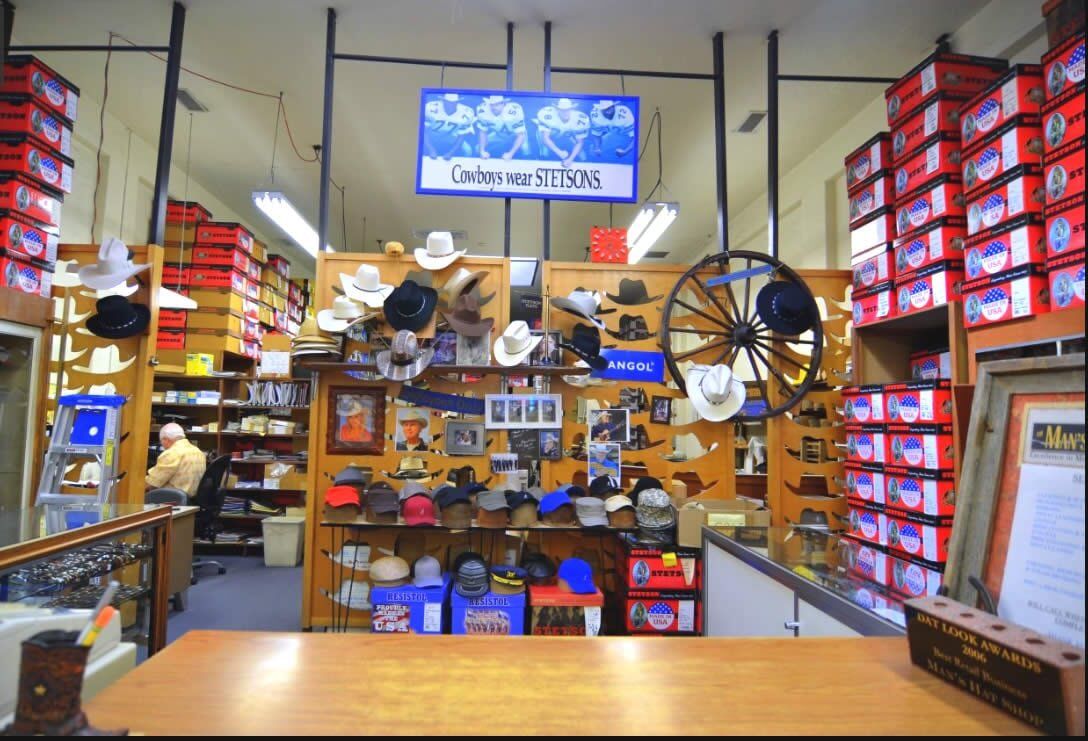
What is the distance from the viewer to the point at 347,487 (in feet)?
11.7

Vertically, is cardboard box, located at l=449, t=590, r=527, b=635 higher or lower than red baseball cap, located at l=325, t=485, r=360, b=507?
lower

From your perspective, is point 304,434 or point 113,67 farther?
point 304,434

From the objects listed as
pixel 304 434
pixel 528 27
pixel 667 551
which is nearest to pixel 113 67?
pixel 528 27

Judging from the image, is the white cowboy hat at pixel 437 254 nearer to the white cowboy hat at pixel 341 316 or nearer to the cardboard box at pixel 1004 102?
the white cowboy hat at pixel 341 316

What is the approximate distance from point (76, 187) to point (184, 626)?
4.00 m

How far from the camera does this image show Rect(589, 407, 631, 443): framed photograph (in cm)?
399

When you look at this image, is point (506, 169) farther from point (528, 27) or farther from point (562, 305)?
point (528, 27)

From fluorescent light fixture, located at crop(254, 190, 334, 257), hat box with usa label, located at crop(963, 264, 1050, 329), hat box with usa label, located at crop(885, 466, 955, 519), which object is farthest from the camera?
fluorescent light fixture, located at crop(254, 190, 334, 257)

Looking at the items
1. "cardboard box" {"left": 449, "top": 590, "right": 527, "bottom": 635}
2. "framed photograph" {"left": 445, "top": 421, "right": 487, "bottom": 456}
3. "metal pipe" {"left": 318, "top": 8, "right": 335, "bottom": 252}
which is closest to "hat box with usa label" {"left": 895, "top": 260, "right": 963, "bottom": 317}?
"framed photograph" {"left": 445, "top": 421, "right": 487, "bottom": 456}

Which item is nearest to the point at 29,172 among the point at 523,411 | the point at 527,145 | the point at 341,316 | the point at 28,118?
the point at 28,118

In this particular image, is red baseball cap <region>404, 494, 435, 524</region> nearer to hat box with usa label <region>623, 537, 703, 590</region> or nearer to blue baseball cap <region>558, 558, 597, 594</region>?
blue baseball cap <region>558, 558, 597, 594</region>

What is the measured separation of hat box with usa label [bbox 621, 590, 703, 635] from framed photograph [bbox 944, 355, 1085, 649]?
2.62 metres

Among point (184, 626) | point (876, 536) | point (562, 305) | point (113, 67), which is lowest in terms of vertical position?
point (184, 626)

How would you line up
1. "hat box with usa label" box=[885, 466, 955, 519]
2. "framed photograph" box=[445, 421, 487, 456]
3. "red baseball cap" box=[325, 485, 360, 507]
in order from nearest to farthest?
"hat box with usa label" box=[885, 466, 955, 519] → "red baseball cap" box=[325, 485, 360, 507] → "framed photograph" box=[445, 421, 487, 456]
